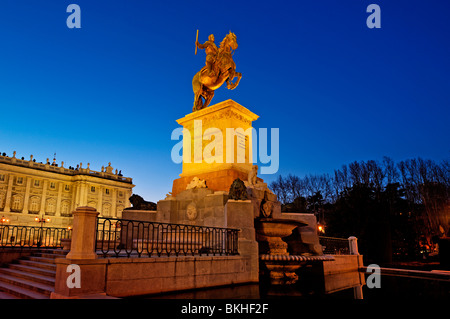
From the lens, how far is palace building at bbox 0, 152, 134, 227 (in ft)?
255

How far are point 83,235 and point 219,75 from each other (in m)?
13.1

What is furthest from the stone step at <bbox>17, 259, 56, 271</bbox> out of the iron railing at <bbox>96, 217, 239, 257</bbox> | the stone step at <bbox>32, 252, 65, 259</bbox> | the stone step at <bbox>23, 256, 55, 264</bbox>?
the iron railing at <bbox>96, 217, 239, 257</bbox>

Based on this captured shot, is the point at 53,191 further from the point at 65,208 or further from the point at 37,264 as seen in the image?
the point at 37,264

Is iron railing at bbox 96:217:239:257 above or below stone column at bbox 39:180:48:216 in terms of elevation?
below

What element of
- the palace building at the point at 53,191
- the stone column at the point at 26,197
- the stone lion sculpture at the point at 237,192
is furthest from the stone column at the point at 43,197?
the stone lion sculpture at the point at 237,192

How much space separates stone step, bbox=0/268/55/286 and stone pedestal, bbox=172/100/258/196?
26.0 ft

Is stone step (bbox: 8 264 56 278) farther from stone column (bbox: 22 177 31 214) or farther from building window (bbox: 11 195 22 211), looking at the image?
stone column (bbox: 22 177 31 214)

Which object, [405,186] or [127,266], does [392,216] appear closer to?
[405,186]

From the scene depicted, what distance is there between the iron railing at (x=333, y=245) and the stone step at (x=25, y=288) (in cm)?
1334

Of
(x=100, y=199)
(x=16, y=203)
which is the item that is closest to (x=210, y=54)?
(x=16, y=203)

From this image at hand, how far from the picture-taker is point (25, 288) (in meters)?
7.76

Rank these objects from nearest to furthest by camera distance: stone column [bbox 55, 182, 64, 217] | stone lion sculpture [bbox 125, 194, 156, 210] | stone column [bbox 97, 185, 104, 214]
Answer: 1. stone lion sculpture [bbox 125, 194, 156, 210]
2. stone column [bbox 55, 182, 64, 217]
3. stone column [bbox 97, 185, 104, 214]

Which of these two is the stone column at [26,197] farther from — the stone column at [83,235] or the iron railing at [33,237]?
the stone column at [83,235]

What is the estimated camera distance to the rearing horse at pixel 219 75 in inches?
698
